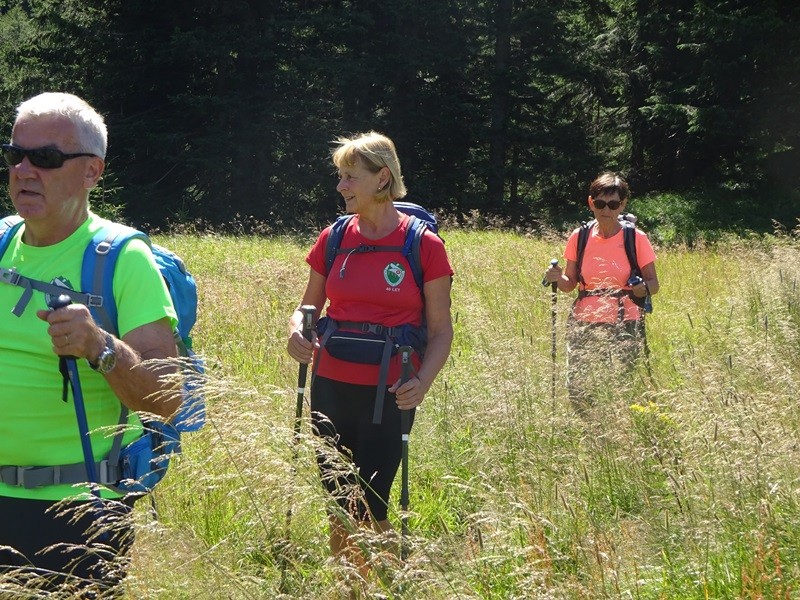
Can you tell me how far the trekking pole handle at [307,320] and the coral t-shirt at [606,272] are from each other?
246 centimetres

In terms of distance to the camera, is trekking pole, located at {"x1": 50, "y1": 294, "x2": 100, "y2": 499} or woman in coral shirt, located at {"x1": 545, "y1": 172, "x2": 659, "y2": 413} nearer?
trekking pole, located at {"x1": 50, "y1": 294, "x2": 100, "y2": 499}

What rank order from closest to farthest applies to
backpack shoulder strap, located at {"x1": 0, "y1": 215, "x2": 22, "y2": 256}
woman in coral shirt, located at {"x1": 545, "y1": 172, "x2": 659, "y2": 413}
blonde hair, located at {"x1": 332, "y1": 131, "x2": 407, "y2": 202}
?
backpack shoulder strap, located at {"x1": 0, "y1": 215, "x2": 22, "y2": 256}, blonde hair, located at {"x1": 332, "y1": 131, "x2": 407, "y2": 202}, woman in coral shirt, located at {"x1": 545, "y1": 172, "x2": 659, "y2": 413}

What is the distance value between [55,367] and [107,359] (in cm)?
28

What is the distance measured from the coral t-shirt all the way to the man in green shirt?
356 cm

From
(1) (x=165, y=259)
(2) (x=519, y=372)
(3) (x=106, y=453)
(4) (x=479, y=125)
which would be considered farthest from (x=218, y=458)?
(4) (x=479, y=125)

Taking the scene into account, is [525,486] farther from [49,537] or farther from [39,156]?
[39,156]

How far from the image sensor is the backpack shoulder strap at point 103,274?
250 centimetres

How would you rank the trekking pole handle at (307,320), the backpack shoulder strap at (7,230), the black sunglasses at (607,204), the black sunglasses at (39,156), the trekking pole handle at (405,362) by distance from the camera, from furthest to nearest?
the black sunglasses at (607,204) → the trekking pole handle at (307,320) → the trekking pole handle at (405,362) → the backpack shoulder strap at (7,230) → the black sunglasses at (39,156)

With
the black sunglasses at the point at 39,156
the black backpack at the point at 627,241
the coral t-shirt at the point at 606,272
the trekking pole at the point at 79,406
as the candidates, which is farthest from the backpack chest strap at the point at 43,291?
the black backpack at the point at 627,241

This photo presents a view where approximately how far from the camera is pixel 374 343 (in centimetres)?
365

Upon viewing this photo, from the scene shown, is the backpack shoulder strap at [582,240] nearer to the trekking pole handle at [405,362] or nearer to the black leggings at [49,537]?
the trekking pole handle at [405,362]

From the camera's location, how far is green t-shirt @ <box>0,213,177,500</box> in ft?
8.21

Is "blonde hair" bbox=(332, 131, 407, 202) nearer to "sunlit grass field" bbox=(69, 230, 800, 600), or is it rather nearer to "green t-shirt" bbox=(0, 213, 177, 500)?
"sunlit grass field" bbox=(69, 230, 800, 600)

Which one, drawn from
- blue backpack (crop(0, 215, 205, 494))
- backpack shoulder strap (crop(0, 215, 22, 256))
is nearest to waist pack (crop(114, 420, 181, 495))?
blue backpack (crop(0, 215, 205, 494))
